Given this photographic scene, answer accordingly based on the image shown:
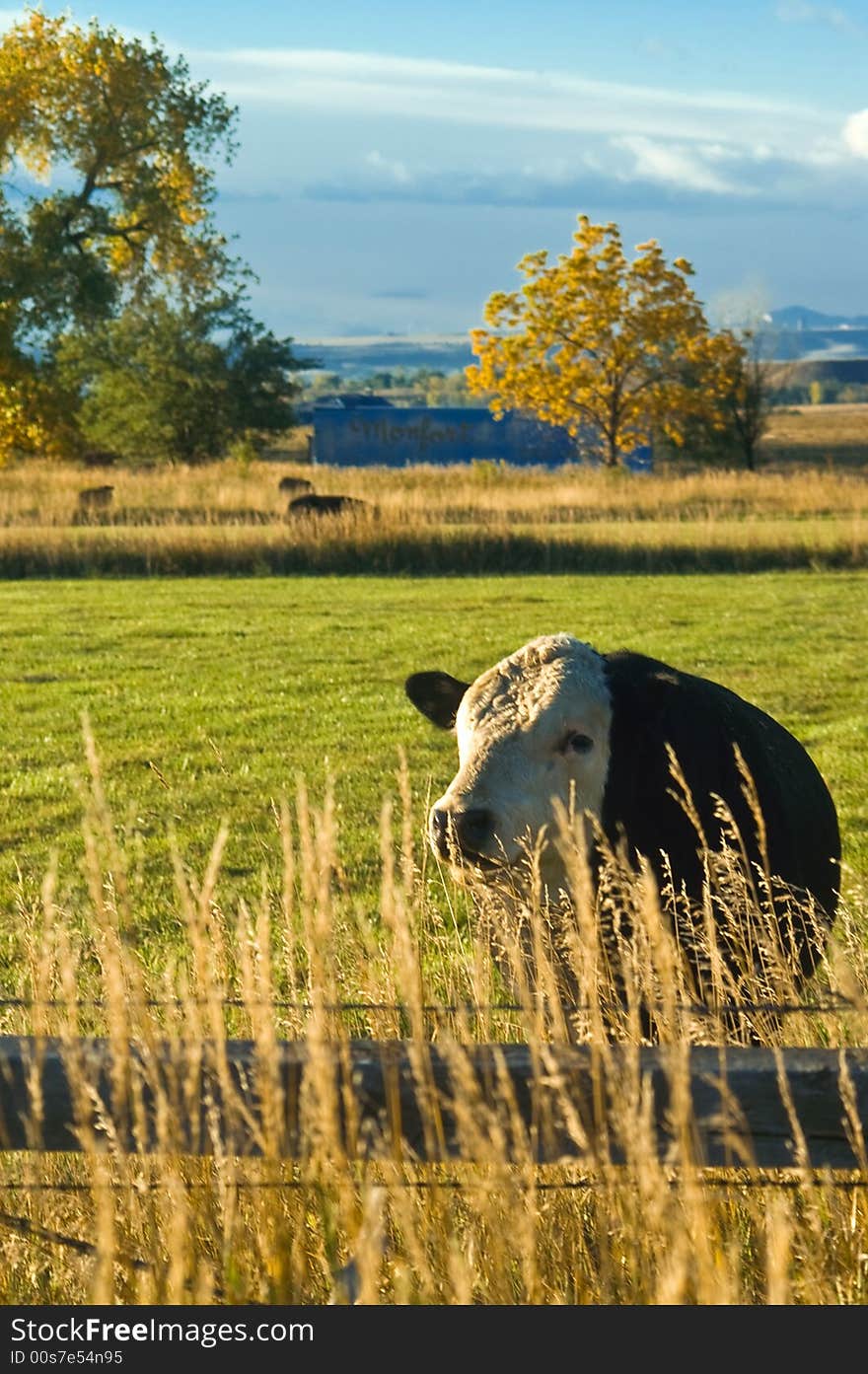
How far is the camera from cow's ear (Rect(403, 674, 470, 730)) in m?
5.08

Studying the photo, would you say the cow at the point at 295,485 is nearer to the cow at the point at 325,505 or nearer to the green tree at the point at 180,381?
the cow at the point at 325,505

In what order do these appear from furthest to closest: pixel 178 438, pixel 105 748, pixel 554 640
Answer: pixel 178 438 → pixel 105 748 → pixel 554 640

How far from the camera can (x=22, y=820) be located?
8.70 m

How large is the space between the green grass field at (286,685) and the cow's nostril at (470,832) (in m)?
0.55

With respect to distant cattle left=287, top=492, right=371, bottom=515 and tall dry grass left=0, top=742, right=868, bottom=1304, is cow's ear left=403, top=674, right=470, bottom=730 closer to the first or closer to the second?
tall dry grass left=0, top=742, right=868, bottom=1304

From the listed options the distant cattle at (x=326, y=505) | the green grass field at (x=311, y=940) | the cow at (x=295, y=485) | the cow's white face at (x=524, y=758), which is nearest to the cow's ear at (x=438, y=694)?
the cow's white face at (x=524, y=758)

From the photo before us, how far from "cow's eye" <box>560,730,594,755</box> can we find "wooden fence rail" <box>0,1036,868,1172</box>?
1770 millimetres

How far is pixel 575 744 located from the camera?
4.52 meters

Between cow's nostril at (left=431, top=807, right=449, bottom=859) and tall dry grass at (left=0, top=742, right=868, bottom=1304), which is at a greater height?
cow's nostril at (left=431, top=807, right=449, bottom=859)

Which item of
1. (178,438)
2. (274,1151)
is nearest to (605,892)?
(274,1151)

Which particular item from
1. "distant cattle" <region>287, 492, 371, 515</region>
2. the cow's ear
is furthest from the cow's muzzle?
"distant cattle" <region>287, 492, 371, 515</region>

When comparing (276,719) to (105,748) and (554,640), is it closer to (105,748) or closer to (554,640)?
(105,748)

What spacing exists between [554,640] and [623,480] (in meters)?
34.8

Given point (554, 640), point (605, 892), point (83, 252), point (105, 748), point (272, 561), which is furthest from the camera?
point (83, 252)
